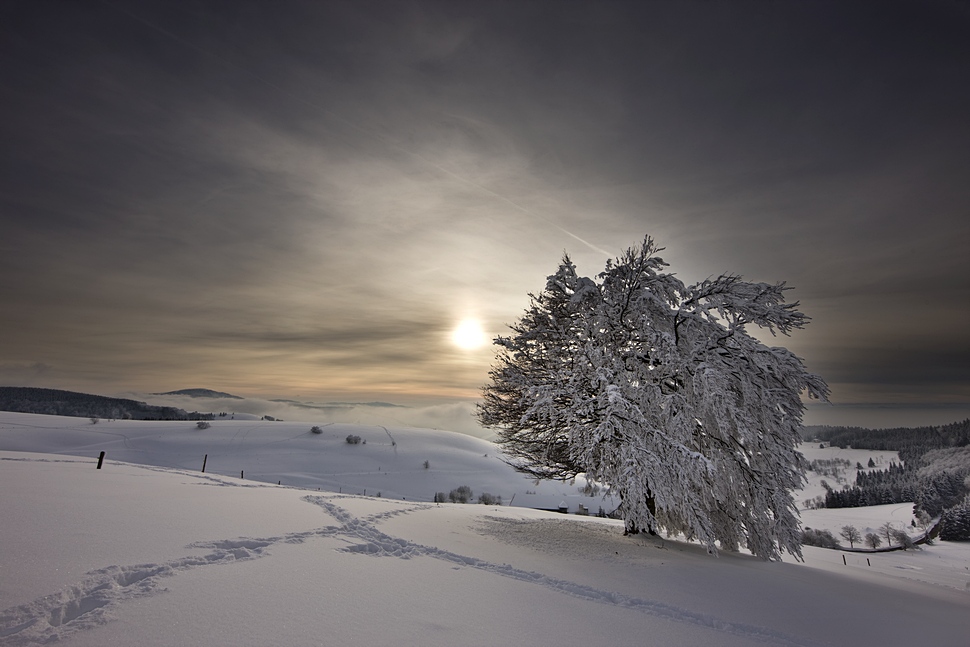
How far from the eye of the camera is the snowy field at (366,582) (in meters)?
4.28

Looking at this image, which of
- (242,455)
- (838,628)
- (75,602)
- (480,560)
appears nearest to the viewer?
(75,602)

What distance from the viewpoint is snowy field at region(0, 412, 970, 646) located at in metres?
4.28

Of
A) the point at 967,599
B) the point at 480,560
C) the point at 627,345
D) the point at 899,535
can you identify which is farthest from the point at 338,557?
the point at 899,535

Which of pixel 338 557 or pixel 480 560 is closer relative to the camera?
pixel 338 557

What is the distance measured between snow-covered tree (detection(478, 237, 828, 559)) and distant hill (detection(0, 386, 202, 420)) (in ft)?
482

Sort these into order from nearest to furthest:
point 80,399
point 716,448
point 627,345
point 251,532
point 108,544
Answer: point 108,544, point 251,532, point 716,448, point 627,345, point 80,399

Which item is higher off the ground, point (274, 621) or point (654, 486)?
point (654, 486)

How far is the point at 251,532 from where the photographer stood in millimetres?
7469

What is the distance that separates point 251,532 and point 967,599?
17.7 m

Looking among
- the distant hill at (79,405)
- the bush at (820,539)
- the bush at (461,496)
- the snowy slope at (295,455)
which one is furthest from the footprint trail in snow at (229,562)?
the distant hill at (79,405)

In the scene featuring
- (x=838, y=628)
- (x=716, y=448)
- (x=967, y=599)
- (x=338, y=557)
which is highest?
(x=716, y=448)

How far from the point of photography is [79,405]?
499 ft

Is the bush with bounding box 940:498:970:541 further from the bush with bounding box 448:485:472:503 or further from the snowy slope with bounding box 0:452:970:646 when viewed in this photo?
the snowy slope with bounding box 0:452:970:646

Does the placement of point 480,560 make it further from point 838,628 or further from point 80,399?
point 80,399
